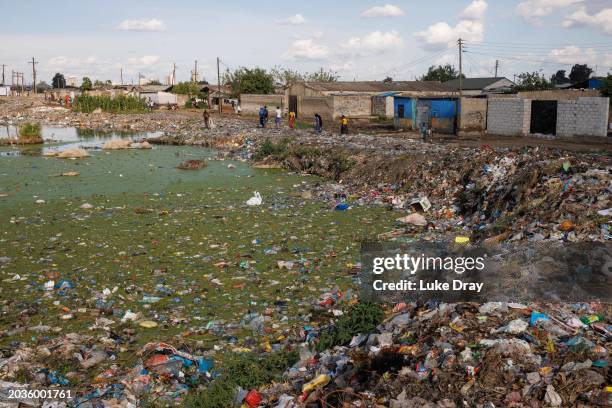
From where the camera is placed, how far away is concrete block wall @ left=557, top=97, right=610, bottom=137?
690 inches

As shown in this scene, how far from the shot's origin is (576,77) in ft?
183

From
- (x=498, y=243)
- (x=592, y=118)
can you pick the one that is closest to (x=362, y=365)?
(x=498, y=243)

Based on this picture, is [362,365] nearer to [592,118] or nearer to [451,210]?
[451,210]

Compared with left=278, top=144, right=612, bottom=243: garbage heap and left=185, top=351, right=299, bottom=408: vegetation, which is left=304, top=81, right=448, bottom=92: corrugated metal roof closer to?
left=278, top=144, right=612, bottom=243: garbage heap

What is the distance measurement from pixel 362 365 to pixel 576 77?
60.2 meters

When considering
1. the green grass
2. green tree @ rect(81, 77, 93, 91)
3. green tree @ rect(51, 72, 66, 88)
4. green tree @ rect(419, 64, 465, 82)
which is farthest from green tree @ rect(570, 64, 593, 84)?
green tree @ rect(51, 72, 66, 88)

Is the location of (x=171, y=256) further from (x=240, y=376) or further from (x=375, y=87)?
(x=375, y=87)

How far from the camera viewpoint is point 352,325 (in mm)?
5098

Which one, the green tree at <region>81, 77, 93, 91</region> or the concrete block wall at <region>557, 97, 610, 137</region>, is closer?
the concrete block wall at <region>557, 97, 610, 137</region>

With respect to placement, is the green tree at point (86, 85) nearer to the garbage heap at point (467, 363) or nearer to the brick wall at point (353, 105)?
the brick wall at point (353, 105)

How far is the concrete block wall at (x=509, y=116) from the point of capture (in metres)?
19.4

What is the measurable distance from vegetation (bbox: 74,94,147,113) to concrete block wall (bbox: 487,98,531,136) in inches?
1104

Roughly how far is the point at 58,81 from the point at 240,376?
10315 centimetres

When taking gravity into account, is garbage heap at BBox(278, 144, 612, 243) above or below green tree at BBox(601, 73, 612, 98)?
below
